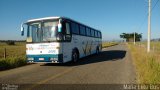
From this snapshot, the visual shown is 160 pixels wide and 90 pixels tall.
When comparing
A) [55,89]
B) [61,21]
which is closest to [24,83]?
[55,89]

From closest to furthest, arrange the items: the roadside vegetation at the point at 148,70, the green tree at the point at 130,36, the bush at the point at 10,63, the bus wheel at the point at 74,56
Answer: the roadside vegetation at the point at 148,70 → the bush at the point at 10,63 → the bus wheel at the point at 74,56 → the green tree at the point at 130,36

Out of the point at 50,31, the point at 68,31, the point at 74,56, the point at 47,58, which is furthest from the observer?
the point at 74,56

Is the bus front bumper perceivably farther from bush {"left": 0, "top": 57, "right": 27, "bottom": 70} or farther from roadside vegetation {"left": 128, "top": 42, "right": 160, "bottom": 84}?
roadside vegetation {"left": 128, "top": 42, "right": 160, "bottom": 84}

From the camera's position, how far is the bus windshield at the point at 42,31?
1430cm

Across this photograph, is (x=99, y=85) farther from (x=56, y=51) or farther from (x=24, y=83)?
(x=56, y=51)

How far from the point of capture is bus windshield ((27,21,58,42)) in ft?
46.9

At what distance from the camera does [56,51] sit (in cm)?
1425

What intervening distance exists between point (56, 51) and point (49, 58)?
678mm

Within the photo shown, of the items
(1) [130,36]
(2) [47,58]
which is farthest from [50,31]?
(1) [130,36]

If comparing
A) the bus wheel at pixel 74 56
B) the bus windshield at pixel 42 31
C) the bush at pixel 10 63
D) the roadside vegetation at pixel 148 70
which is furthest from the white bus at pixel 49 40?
the roadside vegetation at pixel 148 70

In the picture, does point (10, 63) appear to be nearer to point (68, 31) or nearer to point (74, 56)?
point (68, 31)

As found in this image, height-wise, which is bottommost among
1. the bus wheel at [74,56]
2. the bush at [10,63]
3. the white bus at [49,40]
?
the bush at [10,63]

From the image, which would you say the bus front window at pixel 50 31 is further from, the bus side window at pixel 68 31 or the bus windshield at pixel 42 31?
the bus side window at pixel 68 31

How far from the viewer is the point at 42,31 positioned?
1455cm
